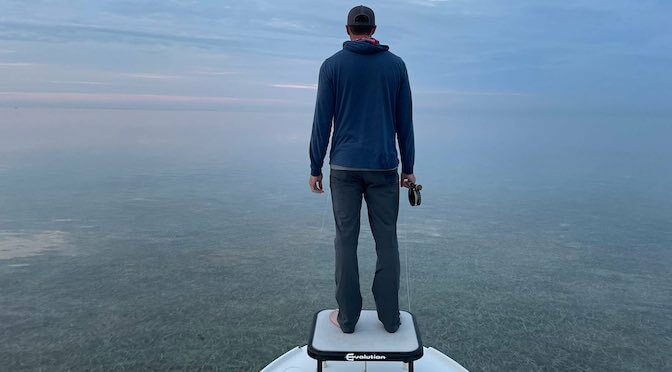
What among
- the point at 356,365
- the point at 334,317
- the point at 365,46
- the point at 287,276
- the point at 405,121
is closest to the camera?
the point at 365,46

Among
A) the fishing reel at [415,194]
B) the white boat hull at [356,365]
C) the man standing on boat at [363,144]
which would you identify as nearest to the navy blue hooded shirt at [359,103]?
the man standing on boat at [363,144]

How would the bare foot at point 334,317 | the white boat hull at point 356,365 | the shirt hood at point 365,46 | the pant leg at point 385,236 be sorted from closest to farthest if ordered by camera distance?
the shirt hood at point 365,46 → the pant leg at point 385,236 → the white boat hull at point 356,365 → the bare foot at point 334,317

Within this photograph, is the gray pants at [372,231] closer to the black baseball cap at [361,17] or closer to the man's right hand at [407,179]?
the man's right hand at [407,179]

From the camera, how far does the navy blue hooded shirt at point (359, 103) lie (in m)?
3.57

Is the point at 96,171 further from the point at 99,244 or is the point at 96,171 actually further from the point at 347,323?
the point at 347,323

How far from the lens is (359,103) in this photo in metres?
3.59

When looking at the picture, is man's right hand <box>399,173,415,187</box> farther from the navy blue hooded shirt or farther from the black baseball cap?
the black baseball cap

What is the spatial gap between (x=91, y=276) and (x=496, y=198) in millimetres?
9857

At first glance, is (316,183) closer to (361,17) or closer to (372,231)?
(372,231)

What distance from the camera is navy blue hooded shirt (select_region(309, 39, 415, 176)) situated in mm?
3568

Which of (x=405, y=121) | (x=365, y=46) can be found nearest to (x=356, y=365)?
(x=405, y=121)

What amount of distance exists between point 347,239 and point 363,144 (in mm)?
710

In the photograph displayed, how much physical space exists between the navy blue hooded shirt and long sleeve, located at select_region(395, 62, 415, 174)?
0.14 ft

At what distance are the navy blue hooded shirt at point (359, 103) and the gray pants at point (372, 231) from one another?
13 cm
